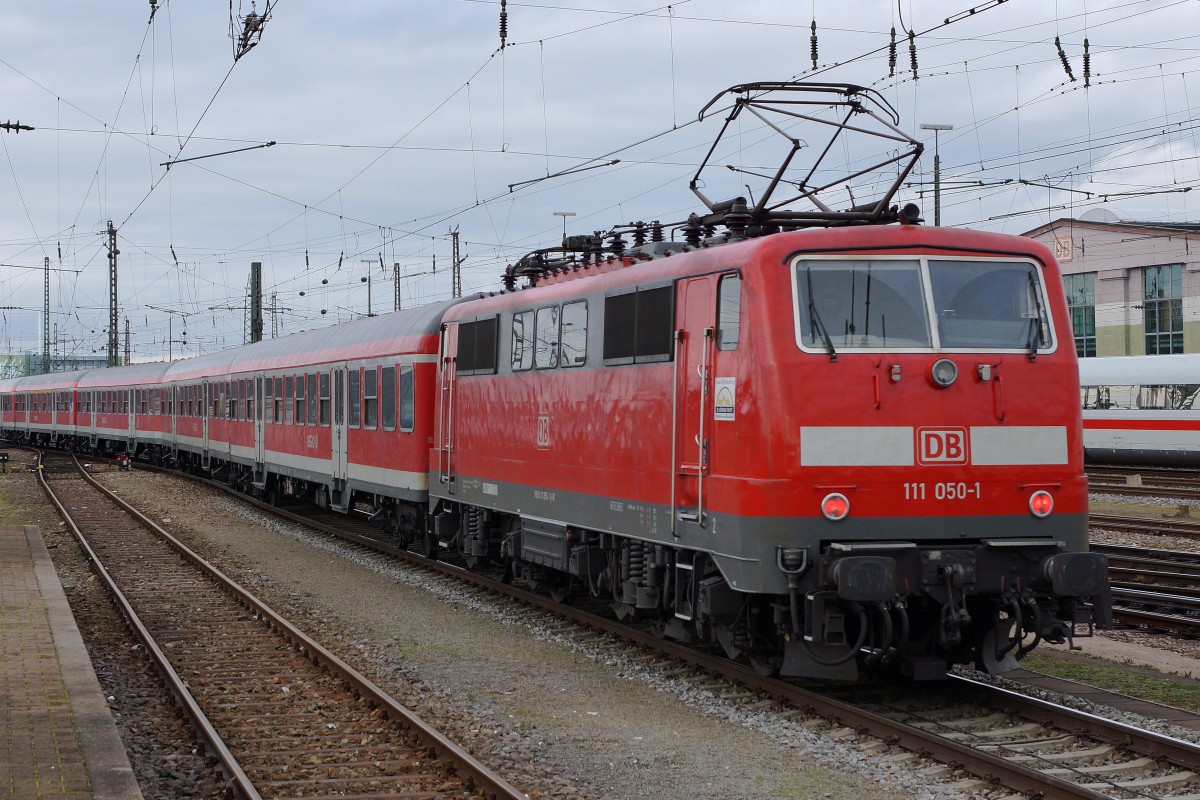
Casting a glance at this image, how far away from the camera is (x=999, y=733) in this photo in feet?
29.6

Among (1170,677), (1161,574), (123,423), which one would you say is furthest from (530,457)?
(123,423)

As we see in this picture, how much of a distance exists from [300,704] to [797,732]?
4111mm

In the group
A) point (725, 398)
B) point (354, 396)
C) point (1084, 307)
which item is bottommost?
point (725, 398)

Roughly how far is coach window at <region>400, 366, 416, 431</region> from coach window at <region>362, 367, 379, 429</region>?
1.69m

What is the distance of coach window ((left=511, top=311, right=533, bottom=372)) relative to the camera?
46.7 ft

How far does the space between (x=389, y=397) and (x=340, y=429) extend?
137 inches

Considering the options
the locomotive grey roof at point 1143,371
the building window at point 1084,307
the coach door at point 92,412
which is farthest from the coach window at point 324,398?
the building window at point 1084,307

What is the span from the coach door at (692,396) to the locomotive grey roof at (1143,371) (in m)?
27.7

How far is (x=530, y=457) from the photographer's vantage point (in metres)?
14.1

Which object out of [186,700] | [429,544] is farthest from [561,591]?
[186,700]

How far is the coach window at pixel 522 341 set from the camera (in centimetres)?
1423

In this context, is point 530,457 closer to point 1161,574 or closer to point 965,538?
point 965,538

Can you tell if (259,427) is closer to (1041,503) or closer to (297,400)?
(297,400)

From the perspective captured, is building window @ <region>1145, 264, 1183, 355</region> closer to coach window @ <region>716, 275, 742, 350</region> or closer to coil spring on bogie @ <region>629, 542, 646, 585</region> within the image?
coil spring on bogie @ <region>629, 542, 646, 585</region>
